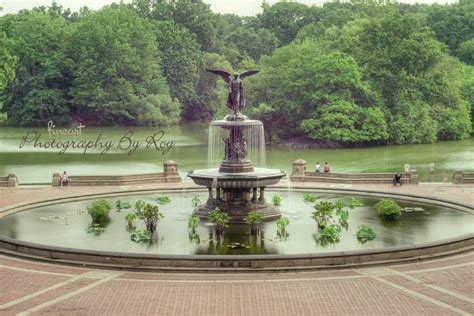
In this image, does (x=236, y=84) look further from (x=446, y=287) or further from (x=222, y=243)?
(x=446, y=287)

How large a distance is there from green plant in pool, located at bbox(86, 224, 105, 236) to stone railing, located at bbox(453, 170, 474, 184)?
23.6 m

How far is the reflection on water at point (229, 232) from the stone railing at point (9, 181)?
32.4ft

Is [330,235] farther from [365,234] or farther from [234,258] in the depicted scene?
[234,258]

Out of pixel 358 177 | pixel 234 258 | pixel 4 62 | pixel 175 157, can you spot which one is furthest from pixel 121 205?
pixel 4 62

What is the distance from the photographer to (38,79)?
392ft

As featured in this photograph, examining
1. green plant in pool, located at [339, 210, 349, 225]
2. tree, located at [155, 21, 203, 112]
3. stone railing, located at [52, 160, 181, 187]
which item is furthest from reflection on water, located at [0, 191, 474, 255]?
tree, located at [155, 21, 203, 112]

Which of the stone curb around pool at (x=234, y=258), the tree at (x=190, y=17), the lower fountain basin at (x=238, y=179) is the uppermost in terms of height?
the tree at (x=190, y=17)

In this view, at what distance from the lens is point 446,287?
2681cm

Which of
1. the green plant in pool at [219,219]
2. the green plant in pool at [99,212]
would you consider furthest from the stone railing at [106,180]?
the green plant in pool at [219,219]

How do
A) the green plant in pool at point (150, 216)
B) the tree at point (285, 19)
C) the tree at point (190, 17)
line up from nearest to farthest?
the green plant in pool at point (150, 216) → the tree at point (190, 17) → the tree at point (285, 19)

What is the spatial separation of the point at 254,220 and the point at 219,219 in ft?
4.62

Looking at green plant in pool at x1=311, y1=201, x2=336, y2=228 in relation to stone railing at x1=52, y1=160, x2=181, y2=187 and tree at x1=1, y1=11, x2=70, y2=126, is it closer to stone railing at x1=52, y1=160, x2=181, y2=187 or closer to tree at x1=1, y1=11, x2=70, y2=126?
stone railing at x1=52, y1=160, x2=181, y2=187

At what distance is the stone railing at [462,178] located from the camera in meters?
51.8

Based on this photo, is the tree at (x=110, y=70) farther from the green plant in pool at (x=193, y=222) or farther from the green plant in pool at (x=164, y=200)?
the green plant in pool at (x=193, y=222)
